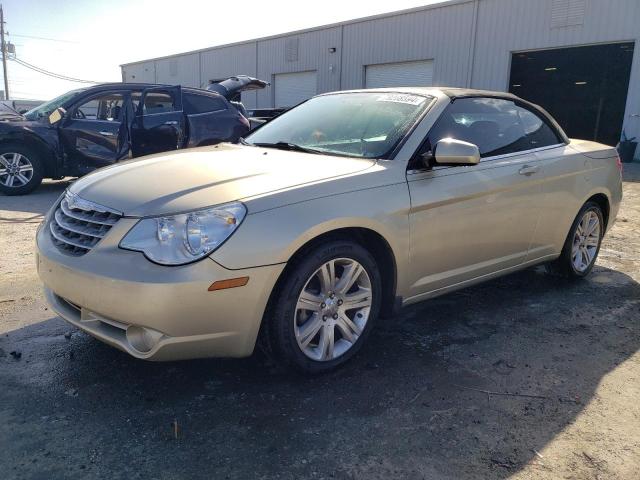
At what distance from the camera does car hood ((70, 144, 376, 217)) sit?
257 cm

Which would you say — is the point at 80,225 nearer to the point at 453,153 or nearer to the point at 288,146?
the point at 288,146

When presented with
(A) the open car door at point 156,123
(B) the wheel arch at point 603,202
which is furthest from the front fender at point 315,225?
(A) the open car door at point 156,123

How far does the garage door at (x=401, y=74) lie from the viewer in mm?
19467

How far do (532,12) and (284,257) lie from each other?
16.9 meters

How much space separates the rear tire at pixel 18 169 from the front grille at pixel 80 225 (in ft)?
19.1

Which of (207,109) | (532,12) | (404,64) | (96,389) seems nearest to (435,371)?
(96,389)

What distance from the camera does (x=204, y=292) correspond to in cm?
239

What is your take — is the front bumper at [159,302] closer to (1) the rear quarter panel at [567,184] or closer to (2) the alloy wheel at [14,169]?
(1) the rear quarter panel at [567,184]

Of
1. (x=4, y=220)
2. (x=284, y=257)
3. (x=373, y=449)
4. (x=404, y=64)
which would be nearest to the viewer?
(x=373, y=449)

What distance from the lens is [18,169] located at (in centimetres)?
802

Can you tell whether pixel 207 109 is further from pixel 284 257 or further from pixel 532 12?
pixel 532 12

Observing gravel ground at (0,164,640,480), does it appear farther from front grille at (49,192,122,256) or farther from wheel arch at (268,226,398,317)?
front grille at (49,192,122,256)

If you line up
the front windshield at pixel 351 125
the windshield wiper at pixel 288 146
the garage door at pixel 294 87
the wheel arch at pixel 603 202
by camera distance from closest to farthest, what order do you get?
1. the front windshield at pixel 351 125
2. the windshield wiper at pixel 288 146
3. the wheel arch at pixel 603 202
4. the garage door at pixel 294 87

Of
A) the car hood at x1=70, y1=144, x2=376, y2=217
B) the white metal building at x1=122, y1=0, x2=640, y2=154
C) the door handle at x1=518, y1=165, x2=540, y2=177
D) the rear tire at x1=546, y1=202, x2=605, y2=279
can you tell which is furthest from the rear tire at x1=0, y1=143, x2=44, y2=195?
the white metal building at x1=122, y1=0, x2=640, y2=154
